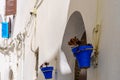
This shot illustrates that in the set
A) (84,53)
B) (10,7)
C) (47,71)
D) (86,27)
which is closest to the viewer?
(84,53)

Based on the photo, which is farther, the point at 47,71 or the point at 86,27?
the point at 47,71

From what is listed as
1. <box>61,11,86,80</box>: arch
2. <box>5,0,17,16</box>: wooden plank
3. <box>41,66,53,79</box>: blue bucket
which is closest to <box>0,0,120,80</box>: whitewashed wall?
<box>61,11,86,80</box>: arch

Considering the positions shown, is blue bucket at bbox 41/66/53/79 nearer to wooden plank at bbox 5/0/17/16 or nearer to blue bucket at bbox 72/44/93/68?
blue bucket at bbox 72/44/93/68

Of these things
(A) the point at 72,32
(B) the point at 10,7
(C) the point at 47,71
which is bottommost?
(C) the point at 47,71

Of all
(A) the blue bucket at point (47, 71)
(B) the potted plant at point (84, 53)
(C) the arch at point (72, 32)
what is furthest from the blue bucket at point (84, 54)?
(A) the blue bucket at point (47, 71)

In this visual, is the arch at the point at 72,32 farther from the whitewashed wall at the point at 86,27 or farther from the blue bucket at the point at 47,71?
the blue bucket at the point at 47,71

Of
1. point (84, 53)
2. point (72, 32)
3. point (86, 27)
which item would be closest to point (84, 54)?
point (84, 53)

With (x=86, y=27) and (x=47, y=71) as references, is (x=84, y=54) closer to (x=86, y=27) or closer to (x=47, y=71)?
(x=86, y=27)

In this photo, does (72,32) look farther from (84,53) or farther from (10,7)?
(10,7)

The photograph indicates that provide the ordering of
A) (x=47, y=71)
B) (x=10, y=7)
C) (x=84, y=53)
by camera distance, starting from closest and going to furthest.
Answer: (x=84, y=53), (x=47, y=71), (x=10, y=7)

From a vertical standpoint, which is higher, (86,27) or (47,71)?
(86,27)

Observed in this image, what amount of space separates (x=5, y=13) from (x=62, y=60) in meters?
2.07

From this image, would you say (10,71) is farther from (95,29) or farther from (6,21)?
(95,29)

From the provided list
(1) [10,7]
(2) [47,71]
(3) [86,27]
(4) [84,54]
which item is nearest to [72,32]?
(2) [47,71]
